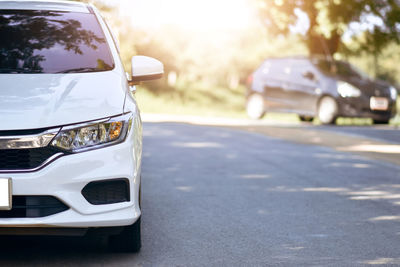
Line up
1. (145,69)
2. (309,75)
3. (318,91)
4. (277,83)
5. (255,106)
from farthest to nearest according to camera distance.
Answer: (255,106) → (277,83) → (309,75) → (318,91) → (145,69)

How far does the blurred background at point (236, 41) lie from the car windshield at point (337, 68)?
214cm

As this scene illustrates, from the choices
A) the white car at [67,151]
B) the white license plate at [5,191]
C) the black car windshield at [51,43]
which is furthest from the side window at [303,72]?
the white license plate at [5,191]

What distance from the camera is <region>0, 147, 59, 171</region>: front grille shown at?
14.4 feet

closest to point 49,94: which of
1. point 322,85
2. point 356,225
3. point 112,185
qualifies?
point 112,185

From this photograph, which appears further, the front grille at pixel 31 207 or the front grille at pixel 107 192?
the front grille at pixel 107 192

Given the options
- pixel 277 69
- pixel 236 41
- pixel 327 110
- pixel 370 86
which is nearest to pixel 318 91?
pixel 327 110

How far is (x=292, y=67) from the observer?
1966 centimetres

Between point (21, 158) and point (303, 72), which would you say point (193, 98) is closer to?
point (303, 72)

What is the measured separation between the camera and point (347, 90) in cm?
1795

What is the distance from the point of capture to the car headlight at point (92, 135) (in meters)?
4.51

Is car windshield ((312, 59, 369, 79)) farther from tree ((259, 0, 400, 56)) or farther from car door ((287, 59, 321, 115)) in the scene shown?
tree ((259, 0, 400, 56))

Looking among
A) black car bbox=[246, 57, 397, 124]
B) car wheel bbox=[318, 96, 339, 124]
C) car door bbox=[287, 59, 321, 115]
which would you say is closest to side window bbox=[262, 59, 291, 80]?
black car bbox=[246, 57, 397, 124]

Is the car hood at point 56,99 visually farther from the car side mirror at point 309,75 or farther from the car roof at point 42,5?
the car side mirror at point 309,75

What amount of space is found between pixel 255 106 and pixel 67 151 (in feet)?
54.0
